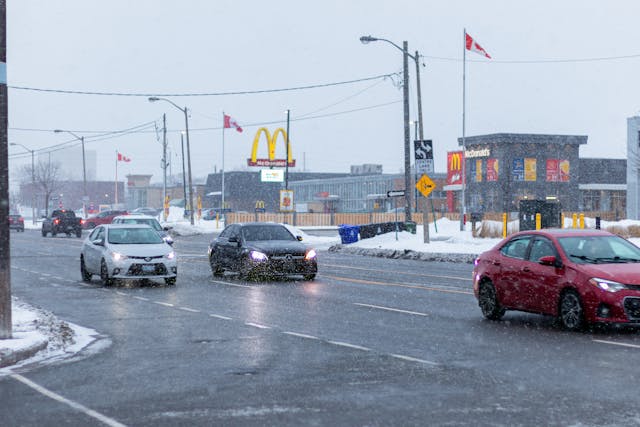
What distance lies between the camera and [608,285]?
12.6m

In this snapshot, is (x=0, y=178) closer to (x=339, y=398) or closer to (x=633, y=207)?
(x=339, y=398)

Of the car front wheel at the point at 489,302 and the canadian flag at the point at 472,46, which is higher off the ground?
the canadian flag at the point at 472,46

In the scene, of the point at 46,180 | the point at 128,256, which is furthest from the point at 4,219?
the point at 46,180

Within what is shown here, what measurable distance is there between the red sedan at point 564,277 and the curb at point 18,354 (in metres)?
6.91

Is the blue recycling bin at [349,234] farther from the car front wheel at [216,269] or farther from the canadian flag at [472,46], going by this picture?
the car front wheel at [216,269]

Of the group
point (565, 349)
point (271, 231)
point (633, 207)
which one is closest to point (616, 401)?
point (565, 349)

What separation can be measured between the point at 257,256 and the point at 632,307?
12471mm

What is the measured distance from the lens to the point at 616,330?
13320mm

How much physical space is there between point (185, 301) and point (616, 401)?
1169 centimetres

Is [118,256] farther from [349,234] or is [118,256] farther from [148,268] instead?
[349,234]

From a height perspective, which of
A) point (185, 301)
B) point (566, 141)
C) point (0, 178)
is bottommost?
point (185, 301)

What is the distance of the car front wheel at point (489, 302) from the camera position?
14711 millimetres

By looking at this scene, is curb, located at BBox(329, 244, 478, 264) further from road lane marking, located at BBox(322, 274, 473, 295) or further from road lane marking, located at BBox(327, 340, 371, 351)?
road lane marking, located at BBox(327, 340, 371, 351)

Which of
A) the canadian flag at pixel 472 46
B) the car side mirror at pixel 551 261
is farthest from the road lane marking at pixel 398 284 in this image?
the canadian flag at pixel 472 46
